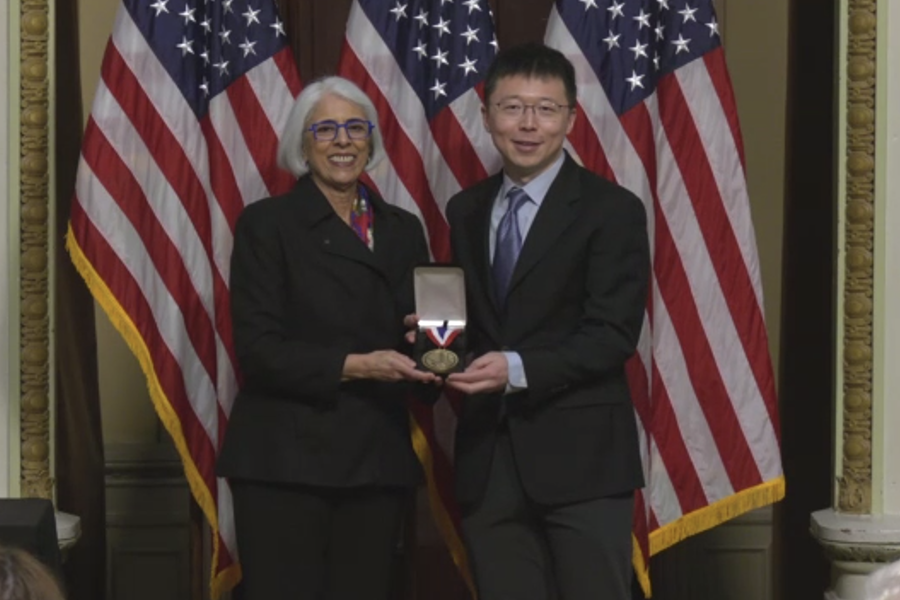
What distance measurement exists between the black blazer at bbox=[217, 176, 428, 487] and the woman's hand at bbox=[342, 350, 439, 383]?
3cm

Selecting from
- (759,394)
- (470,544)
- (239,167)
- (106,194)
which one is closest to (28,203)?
(106,194)

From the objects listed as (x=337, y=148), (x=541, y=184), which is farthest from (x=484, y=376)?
(x=337, y=148)

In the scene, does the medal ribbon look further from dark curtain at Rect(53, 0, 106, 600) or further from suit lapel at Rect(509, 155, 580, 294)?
dark curtain at Rect(53, 0, 106, 600)

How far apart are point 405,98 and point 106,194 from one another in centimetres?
77

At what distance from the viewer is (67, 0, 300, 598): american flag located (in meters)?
4.95

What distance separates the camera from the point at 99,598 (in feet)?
17.0

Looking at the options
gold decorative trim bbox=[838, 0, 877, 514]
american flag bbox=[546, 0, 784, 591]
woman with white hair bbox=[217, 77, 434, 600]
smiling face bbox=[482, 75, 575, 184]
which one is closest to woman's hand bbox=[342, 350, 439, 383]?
woman with white hair bbox=[217, 77, 434, 600]

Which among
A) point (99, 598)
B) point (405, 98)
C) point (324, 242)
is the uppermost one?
point (405, 98)

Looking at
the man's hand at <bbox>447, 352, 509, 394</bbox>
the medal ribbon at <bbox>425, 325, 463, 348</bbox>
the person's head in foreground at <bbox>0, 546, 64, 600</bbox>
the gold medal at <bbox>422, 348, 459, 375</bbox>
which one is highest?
the medal ribbon at <bbox>425, 325, 463, 348</bbox>

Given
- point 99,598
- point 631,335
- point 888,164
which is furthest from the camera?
point 99,598

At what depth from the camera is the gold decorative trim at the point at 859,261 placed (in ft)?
15.9

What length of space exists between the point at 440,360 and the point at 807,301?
1.29 meters

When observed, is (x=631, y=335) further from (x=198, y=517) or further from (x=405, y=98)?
(x=198, y=517)

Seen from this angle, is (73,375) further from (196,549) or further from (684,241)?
(684,241)
